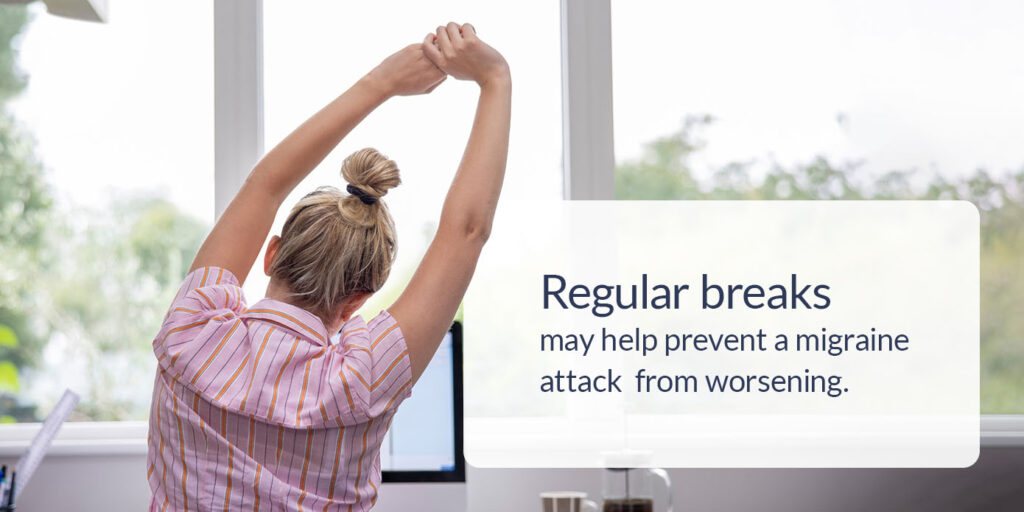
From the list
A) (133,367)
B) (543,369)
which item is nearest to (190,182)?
(133,367)

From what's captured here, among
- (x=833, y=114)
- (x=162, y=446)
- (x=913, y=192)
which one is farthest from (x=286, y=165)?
(x=913, y=192)

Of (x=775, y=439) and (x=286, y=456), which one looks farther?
(x=775, y=439)

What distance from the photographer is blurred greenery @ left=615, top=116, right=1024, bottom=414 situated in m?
2.04

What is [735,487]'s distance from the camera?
1.89m

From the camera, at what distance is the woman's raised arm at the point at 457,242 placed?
97 centimetres

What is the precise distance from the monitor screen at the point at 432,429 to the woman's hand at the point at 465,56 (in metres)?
0.65

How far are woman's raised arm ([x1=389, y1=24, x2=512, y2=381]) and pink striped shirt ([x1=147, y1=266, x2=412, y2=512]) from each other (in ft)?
0.08

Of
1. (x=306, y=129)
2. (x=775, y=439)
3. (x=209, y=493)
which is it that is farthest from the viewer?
(x=775, y=439)

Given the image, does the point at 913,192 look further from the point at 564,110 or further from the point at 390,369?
the point at 390,369

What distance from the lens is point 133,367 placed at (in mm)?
1969

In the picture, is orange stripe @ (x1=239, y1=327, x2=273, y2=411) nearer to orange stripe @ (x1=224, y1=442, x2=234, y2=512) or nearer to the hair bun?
orange stripe @ (x1=224, y1=442, x2=234, y2=512)

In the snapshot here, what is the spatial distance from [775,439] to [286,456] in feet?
4.13

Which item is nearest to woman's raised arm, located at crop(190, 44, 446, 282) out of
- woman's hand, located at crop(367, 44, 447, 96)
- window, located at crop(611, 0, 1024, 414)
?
woman's hand, located at crop(367, 44, 447, 96)

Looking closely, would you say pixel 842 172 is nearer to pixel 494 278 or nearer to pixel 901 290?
pixel 901 290
